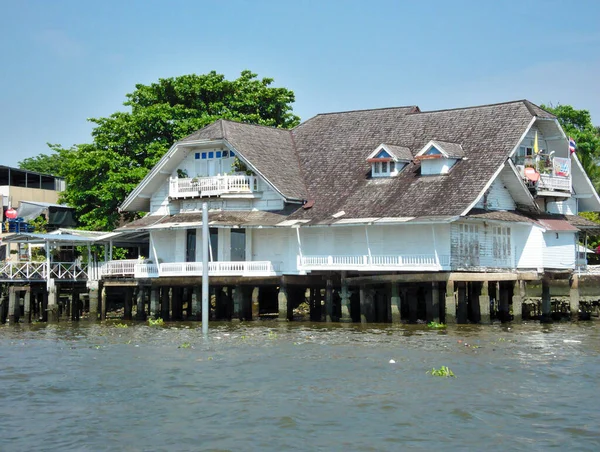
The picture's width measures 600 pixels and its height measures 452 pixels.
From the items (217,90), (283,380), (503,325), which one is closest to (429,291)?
(503,325)

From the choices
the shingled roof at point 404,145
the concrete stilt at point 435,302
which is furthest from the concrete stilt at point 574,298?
the concrete stilt at point 435,302

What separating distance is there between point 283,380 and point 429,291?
18694 mm

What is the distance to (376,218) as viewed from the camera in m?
41.2

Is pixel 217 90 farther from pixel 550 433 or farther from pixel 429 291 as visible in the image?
pixel 550 433

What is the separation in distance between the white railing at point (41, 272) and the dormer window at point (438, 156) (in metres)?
17.2

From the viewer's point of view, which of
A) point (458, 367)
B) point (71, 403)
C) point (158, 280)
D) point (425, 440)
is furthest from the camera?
point (158, 280)

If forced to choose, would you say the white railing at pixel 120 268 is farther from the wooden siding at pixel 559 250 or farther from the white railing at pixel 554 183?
the white railing at pixel 554 183

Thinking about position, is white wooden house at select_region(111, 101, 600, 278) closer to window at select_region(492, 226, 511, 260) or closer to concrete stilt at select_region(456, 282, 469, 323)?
window at select_region(492, 226, 511, 260)

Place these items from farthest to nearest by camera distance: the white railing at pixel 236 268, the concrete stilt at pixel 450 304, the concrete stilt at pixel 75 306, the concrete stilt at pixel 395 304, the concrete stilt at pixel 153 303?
1. the concrete stilt at pixel 75 306
2. the concrete stilt at pixel 153 303
3. the white railing at pixel 236 268
4. the concrete stilt at pixel 395 304
5. the concrete stilt at pixel 450 304

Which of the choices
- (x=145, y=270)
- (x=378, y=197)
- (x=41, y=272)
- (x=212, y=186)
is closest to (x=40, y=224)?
(x=41, y=272)

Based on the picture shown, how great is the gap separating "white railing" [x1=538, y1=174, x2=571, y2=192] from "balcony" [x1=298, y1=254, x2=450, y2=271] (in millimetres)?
8054

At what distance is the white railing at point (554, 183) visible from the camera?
45062mm

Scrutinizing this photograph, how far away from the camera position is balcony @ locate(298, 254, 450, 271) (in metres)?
39.8

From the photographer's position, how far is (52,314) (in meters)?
47.5
